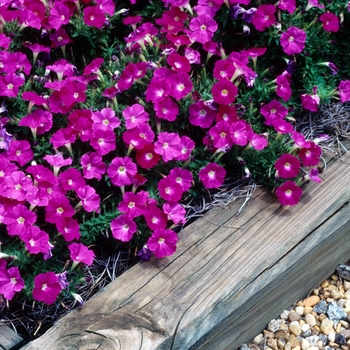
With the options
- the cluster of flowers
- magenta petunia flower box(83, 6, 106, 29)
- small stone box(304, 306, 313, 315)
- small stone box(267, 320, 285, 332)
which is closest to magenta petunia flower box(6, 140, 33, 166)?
the cluster of flowers

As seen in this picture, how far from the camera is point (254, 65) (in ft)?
8.61

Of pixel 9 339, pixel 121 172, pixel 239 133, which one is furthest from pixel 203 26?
pixel 9 339

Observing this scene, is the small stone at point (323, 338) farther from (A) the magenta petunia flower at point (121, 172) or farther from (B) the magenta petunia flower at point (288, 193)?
(A) the magenta petunia flower at point (121, 172)

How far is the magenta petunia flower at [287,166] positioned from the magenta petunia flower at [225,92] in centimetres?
28

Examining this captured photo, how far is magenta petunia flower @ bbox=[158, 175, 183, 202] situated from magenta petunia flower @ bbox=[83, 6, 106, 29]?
2.64ft

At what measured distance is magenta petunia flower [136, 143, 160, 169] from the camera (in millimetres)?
2314

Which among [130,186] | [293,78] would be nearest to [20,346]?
[130,186]

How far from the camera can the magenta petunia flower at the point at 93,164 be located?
7.52 feet

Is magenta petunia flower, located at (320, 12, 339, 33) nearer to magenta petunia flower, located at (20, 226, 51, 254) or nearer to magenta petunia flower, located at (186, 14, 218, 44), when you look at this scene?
magenta petunia flower, located at (186, 14, 218, 44)

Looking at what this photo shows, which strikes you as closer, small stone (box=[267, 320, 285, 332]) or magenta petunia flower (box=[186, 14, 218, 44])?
small stone (box=[267, 320, 285, 332])

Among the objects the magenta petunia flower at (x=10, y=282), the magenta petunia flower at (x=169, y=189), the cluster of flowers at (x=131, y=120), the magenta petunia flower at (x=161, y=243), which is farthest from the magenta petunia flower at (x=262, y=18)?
the magenta petunia flower at (x=10, y=282)

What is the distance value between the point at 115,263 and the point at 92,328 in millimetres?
362

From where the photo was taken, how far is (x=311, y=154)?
2.42 m

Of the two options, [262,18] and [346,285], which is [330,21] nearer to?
[262,18]
